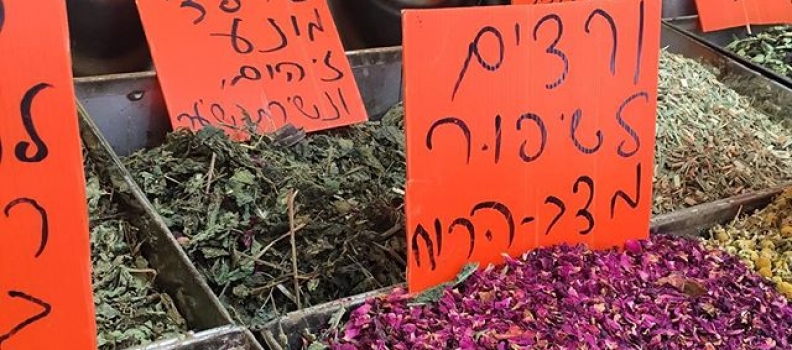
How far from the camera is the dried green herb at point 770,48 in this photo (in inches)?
81.7

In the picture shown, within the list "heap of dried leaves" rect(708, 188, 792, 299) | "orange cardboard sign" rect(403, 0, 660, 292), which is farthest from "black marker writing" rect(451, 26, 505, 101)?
"heap of dried leaves" rect(708, 188, 792, 299)

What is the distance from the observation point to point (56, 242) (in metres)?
0.71

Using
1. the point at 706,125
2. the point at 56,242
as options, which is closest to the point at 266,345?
the point at 56,242

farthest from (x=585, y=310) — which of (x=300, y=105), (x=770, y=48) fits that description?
(x=770, y=48)

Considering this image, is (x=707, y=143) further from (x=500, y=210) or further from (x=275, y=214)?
(x=275, y=214)

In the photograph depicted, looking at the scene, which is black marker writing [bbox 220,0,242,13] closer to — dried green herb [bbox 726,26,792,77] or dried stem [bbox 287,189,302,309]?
dried stem [bbox 287,189,302,309]

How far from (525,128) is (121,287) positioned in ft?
1.66

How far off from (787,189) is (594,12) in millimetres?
536

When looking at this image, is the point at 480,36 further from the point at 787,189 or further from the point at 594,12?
the point at 787,189

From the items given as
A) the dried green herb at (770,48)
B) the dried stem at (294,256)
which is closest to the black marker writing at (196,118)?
the dried stem at (294,256)

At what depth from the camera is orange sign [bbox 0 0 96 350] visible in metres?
0.67

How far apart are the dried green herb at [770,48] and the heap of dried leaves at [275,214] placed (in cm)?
114

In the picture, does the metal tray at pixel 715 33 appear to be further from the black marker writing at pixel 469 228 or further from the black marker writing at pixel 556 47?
the black marker writing at pixel 469 228

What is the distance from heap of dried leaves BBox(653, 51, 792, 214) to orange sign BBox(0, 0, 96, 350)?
0.91m
